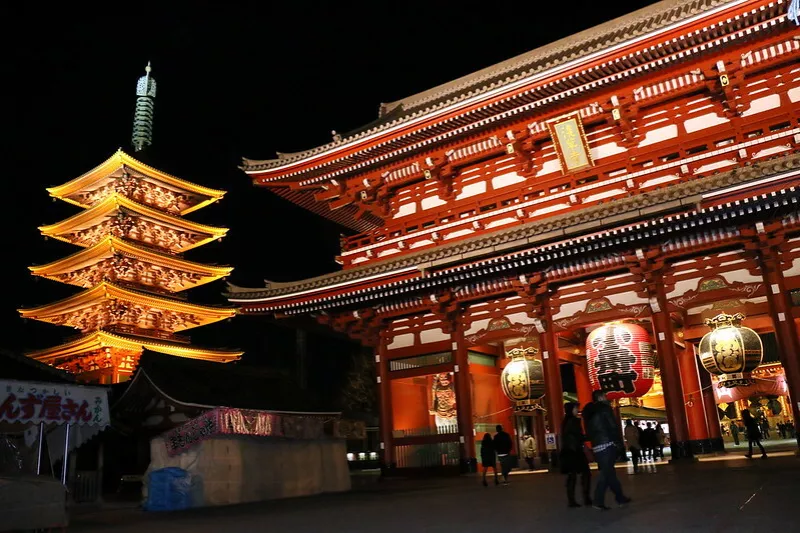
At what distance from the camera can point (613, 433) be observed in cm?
844

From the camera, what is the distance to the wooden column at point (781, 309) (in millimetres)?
13984

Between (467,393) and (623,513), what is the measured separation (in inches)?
407

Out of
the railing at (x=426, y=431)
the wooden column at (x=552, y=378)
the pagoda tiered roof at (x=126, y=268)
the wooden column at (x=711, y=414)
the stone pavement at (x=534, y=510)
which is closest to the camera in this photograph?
the stone pavement at (x=534, y=510)

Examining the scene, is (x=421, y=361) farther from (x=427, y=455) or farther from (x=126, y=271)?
(x=126, y=271)

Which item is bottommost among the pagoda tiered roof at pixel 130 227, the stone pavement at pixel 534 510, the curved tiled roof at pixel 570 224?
the stone pavement at pixel 534 510

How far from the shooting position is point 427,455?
18578 mm

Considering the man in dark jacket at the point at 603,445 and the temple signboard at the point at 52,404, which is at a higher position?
the temple signboard at the point at 52,404

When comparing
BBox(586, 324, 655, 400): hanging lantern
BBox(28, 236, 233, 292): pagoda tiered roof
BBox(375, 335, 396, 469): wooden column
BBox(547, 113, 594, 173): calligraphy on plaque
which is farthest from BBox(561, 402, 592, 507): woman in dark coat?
BBox(28, 236, 233, 292): pagoda tiered roof

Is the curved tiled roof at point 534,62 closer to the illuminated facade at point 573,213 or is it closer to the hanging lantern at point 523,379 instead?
the illuminated facade at point 573,213

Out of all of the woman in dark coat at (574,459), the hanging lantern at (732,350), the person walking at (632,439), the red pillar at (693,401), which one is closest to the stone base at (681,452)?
the person walking at (632,439)

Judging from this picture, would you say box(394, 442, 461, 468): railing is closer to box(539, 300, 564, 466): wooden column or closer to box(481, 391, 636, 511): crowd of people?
box(539, 300, 564, 466): wooden column

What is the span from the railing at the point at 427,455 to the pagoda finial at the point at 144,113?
29.0m

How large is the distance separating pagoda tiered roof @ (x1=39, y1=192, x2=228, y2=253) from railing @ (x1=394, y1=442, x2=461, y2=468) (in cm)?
2208

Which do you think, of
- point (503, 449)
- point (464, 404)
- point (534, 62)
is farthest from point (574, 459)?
point (534, 62)
